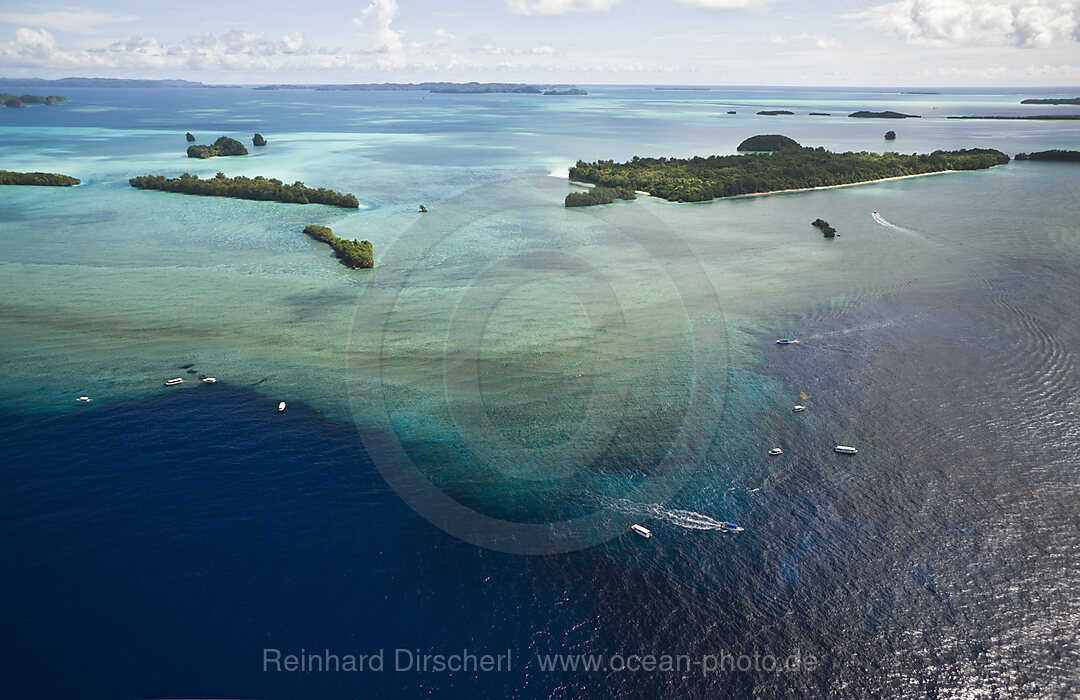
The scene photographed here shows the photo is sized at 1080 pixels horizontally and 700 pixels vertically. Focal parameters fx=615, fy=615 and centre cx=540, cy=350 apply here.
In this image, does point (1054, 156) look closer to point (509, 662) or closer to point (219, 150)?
point (509, 662)

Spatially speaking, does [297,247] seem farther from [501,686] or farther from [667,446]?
[501,686]

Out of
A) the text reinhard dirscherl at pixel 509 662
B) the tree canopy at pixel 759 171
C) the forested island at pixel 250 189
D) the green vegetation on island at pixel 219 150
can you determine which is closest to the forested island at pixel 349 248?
the forested island at pixel 250 189

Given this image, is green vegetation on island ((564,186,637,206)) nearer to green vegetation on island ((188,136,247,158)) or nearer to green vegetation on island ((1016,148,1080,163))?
green vegetation on island ((188,136,247,158))

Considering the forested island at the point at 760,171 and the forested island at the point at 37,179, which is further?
the forested island at the point at 37,179

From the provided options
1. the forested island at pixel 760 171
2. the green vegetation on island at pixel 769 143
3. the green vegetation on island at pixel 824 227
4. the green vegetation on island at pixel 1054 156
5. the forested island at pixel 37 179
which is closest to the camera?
the green vegetation on island at pixel 824 227
